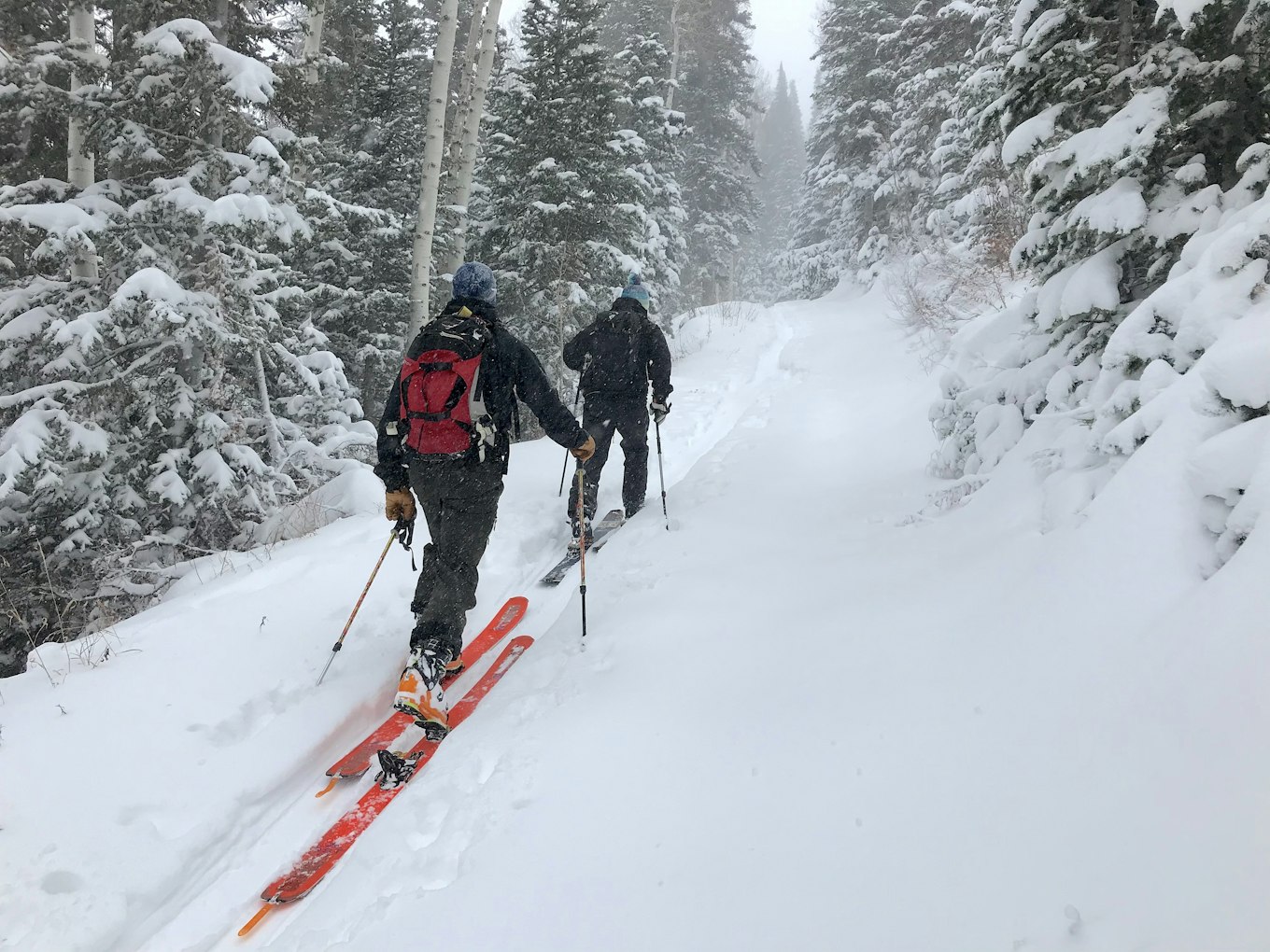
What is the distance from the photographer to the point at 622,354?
685 cm

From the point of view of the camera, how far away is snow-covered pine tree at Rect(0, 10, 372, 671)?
6602 millimetres

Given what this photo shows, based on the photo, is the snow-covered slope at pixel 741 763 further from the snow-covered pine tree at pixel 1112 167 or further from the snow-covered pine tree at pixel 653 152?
the snow-covered pine tree at pixel 653 152

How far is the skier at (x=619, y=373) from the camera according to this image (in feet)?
22.5

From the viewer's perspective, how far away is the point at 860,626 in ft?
12.6

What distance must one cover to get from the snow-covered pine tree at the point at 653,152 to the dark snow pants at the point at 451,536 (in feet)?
40.7

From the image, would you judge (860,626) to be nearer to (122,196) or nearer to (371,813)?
(371,813)

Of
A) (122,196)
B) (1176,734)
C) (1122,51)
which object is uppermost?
(1122,51)

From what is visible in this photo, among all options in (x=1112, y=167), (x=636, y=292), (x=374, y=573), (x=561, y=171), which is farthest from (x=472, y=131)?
(x=1112, y=167)

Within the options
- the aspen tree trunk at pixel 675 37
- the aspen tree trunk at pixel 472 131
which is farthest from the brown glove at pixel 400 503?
the aspen tree trunk at pixel 675 37

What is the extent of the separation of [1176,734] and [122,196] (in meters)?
10.0

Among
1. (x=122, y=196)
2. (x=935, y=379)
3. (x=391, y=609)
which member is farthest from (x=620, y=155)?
(x=391, y=609)

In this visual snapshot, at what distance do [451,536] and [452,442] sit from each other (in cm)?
61

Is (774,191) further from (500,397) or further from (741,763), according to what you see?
(741,763)

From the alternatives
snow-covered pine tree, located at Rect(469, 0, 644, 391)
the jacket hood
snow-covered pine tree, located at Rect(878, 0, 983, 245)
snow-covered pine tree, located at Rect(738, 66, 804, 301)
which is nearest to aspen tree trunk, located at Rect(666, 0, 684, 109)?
snow-covered pine tree, located at Rect(878, 0, 983, 245)
